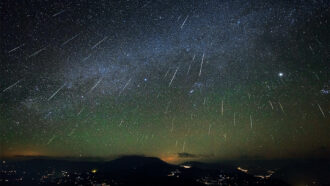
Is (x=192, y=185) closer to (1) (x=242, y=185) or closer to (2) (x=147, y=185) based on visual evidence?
(2) (x=147, y=185)

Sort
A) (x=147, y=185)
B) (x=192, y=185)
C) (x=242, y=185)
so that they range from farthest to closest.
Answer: (x=242, y=185), (x=192, y=185), (x=147, y=185)

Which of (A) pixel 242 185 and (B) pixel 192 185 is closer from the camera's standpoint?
(B) pixel 192 185

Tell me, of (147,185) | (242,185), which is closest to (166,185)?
(147,185)

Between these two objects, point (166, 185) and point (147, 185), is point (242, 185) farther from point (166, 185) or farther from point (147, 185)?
point (147, 185)

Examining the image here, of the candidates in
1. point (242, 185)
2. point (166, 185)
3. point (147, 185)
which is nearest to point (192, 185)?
point (166, 185)

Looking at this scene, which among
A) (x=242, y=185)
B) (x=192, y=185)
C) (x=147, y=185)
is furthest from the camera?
(x=242, y=185)

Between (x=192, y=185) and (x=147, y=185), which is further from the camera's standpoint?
(x=192, y=185)

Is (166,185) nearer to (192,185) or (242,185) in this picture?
(192,185)
